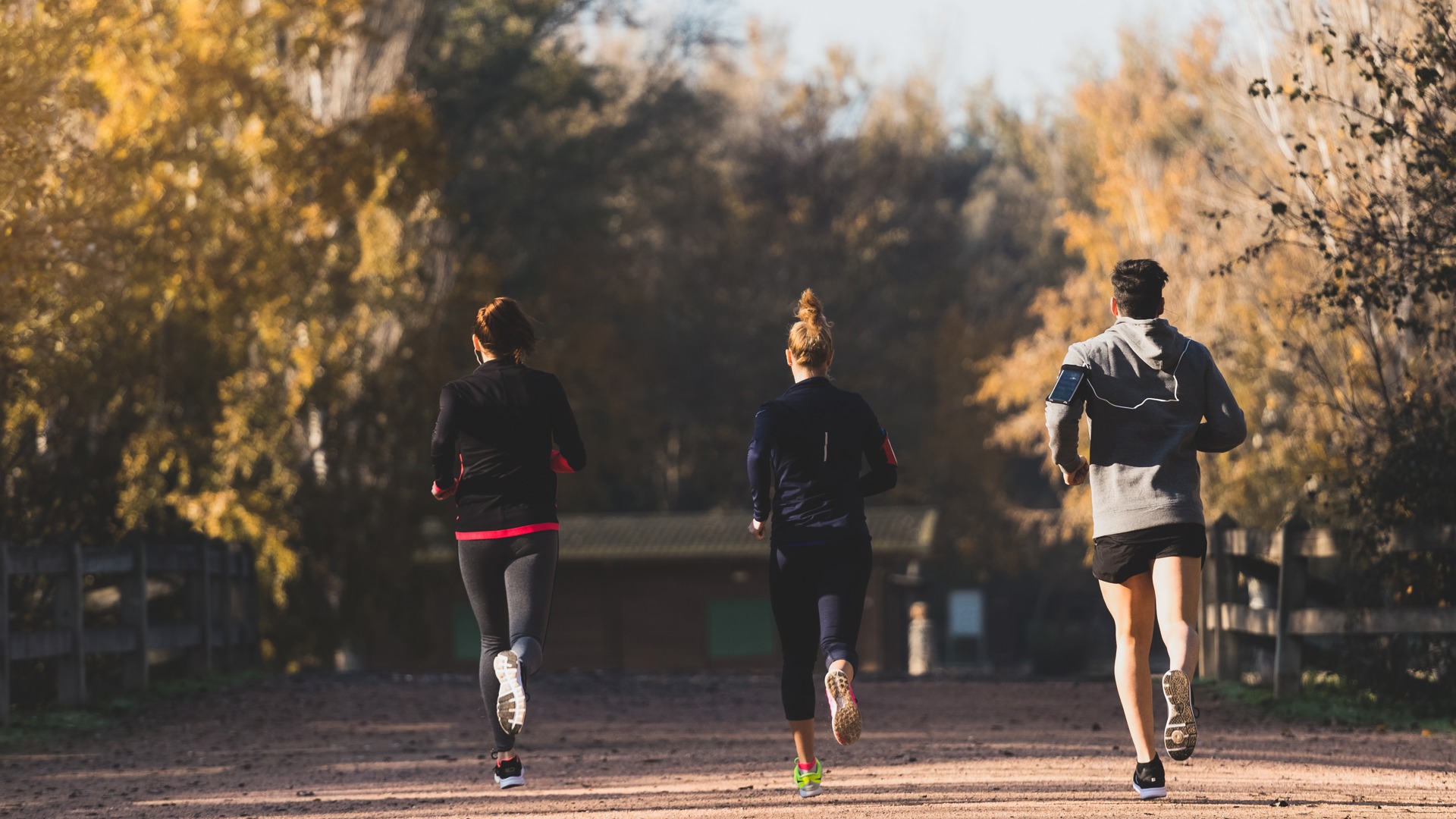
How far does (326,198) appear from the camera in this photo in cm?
2489

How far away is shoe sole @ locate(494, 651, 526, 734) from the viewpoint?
23.7 ft

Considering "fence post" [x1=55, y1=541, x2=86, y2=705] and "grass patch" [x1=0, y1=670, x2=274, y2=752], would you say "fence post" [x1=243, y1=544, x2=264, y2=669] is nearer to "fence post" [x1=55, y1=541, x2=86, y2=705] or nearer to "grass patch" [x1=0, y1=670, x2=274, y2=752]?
"grass patch" [x1=0, y1=670, x2=274, y2=752]

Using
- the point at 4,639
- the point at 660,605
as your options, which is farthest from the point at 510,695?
the point at 660,605

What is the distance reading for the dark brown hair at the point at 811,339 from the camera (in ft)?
24.1

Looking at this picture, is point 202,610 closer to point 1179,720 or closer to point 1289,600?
point 1289,600

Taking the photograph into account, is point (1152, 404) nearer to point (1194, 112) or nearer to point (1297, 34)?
point (1297, 34)

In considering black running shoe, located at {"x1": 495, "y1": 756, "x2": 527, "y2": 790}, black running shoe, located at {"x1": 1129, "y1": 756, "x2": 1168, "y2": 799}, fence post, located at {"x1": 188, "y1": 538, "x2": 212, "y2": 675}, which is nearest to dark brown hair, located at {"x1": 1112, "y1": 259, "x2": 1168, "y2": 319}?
black running shoe, located at {"x1": 1129, "y1": 756, "x2": 1168, "y2": 799}

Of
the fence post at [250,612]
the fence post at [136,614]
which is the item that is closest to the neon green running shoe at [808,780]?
the fence post at [136,614]

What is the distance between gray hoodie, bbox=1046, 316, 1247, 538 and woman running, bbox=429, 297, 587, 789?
2015 mm

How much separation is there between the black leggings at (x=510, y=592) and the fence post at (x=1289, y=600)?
23.5ft

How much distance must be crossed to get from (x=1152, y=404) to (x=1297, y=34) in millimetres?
9911

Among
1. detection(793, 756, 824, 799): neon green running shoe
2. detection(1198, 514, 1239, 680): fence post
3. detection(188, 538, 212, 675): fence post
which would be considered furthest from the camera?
detection(188, 538, 212, 675): fence post

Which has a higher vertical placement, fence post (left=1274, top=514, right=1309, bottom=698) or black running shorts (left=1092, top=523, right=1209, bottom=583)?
black running shorts (left=1092, top=523, right=1209, bottom=583)

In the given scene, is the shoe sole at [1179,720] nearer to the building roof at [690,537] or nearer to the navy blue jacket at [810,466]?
the navy blue jacket at [810,466]
